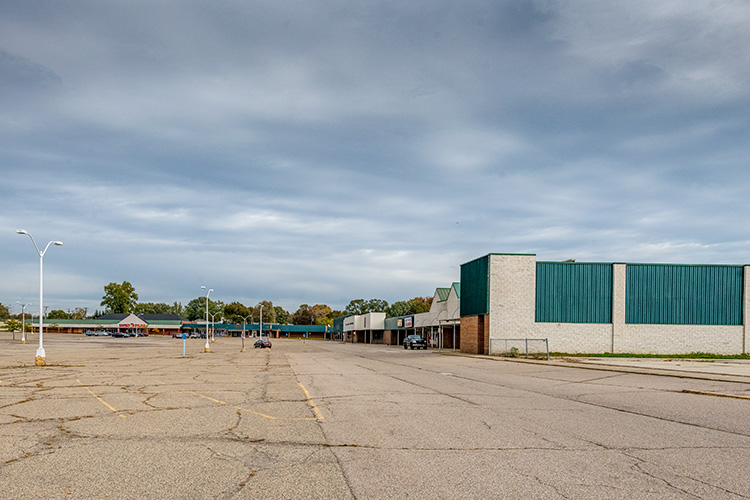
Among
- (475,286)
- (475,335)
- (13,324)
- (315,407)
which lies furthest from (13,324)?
(315,407)

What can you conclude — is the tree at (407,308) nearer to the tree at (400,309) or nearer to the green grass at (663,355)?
the tree at (400,309)

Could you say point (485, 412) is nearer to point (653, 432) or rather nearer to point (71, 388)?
point (653, 432)

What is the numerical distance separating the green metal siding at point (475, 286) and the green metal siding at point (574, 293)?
383cm

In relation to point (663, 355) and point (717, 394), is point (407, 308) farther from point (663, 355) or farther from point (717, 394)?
point (717, 394)

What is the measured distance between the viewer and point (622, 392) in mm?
17375

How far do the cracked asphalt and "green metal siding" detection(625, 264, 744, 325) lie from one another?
1149 inches

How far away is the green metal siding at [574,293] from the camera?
44344 millimetres

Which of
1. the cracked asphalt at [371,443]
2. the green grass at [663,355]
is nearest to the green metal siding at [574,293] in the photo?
the green grass at [663,355]

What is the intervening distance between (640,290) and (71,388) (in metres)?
39.6

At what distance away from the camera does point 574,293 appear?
1757 inches

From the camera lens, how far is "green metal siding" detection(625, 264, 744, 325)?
146ft

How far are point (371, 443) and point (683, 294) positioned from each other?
42.5 meters

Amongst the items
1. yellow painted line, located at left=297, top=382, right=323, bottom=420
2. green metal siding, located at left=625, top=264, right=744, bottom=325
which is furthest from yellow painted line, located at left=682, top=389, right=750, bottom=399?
green metal siding, located at left=625, top=264, right=744, bottom=325

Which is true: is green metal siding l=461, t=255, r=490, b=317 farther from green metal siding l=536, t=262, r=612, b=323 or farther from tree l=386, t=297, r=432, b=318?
tree l=386, t=297, r=432, b=318
